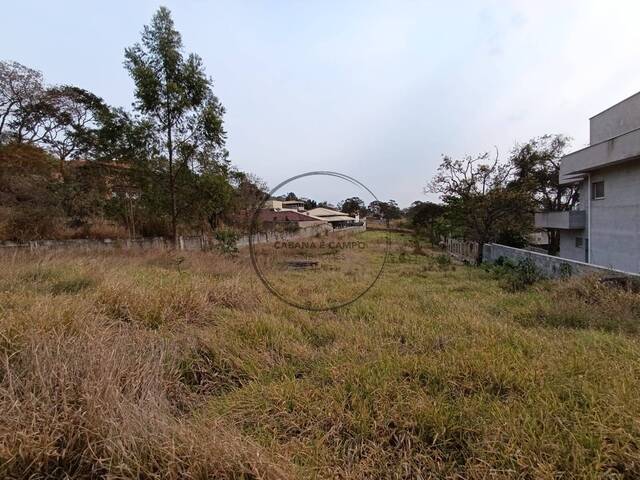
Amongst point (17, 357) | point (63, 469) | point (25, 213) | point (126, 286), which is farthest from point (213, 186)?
point (63, 469)

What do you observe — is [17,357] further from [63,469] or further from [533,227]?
[533,227]

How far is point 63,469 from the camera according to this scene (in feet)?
4.40

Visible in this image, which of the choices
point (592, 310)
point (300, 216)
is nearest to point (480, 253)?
point (592, 310)

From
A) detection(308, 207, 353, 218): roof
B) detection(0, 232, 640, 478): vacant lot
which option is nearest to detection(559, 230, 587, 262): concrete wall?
detection(0, 232, 640, 478): vacant lot

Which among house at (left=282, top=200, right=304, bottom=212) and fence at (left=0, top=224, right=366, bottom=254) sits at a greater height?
house at (left=282, top=200, right=304, bottom=212)

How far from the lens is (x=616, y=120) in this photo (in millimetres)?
9922

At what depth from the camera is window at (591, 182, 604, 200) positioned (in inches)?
397

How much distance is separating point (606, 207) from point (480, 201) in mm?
3808

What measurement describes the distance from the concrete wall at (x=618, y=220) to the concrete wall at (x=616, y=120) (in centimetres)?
149

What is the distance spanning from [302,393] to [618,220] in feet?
39.2

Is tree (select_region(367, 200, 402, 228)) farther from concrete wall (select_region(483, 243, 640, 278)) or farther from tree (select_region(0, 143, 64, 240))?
tree (select_region(0, 143, 64, 240))

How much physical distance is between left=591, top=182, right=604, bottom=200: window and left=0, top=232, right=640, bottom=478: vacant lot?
9470 millimetres

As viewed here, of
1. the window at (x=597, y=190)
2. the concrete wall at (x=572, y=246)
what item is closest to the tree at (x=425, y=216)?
the concrete wall at (x=572, y=246)

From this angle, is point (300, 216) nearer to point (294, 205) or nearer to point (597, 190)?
point (294, 205)
